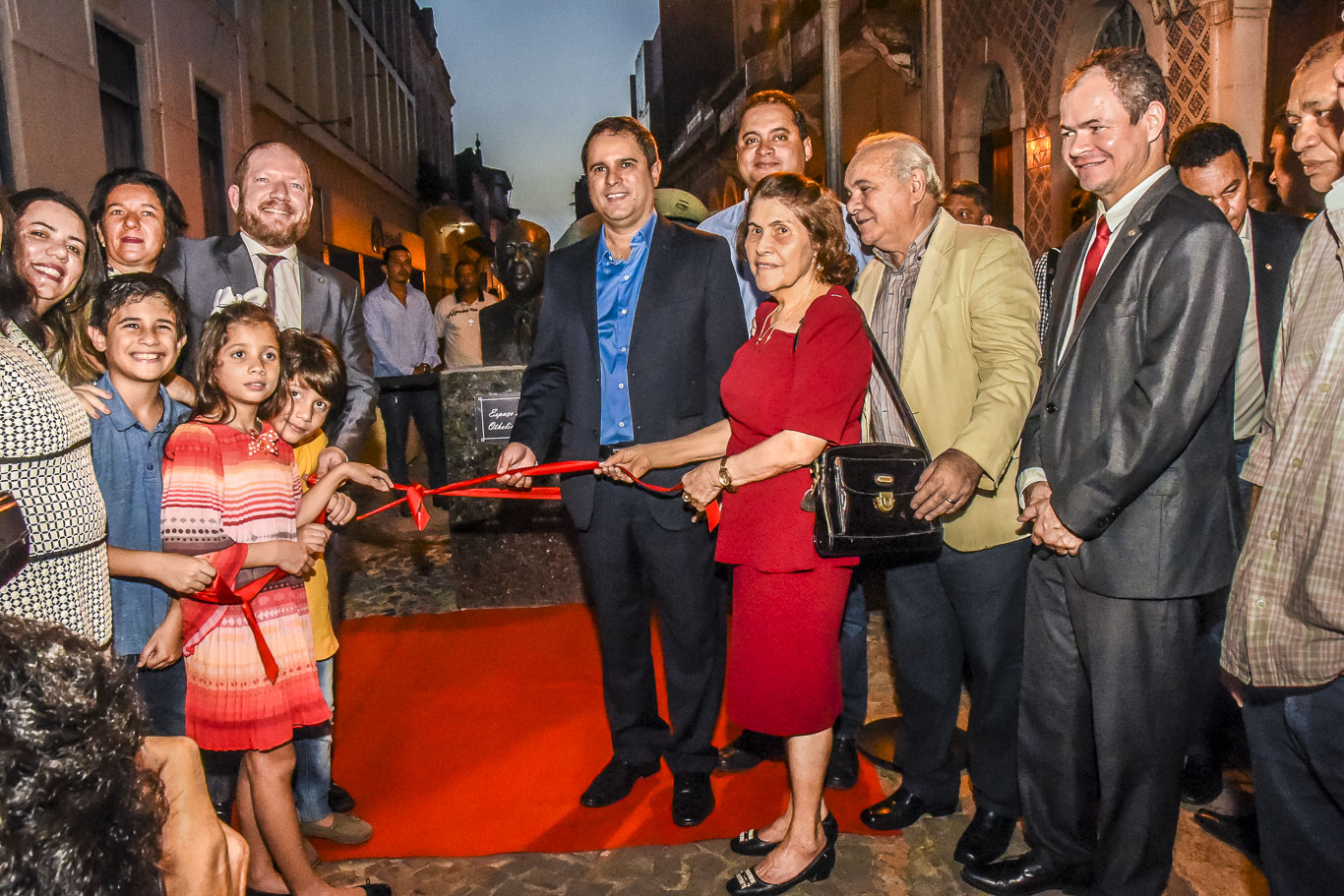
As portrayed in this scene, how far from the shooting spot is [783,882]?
267cm

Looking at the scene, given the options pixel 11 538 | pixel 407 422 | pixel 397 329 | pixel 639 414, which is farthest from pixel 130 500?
pixel 397 329

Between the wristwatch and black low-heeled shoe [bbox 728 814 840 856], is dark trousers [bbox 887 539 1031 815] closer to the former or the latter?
black low-heeled shoe [bbox 728 814 840 856]

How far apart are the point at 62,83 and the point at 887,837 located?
9677mm

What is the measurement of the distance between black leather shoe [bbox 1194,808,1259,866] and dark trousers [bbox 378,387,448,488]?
258 inches

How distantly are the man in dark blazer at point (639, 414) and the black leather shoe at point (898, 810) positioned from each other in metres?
0.59

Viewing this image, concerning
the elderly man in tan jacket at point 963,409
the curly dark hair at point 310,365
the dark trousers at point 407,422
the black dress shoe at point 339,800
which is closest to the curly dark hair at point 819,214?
the elderly man in tan jacket at point 963,409

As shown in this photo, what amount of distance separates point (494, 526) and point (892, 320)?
3299 mm

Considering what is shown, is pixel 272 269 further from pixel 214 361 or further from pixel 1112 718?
pixel 1112 718

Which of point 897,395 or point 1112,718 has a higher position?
point 897,395

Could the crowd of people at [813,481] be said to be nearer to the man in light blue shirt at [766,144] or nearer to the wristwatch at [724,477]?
the wristwatch at [724,477]

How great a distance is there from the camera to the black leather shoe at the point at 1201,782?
3170mm

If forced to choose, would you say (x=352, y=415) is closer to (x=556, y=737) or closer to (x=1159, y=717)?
(x=556, y=737)

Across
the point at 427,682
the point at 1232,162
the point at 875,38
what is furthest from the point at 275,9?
the point at 1232,162

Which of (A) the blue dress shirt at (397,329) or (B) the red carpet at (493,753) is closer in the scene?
(B) the red carpet at (493,753)
